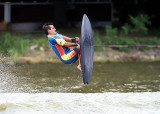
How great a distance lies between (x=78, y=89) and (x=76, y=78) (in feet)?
7.80

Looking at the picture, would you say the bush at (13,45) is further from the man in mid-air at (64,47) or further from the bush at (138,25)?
the man in mid-air at (64,47)

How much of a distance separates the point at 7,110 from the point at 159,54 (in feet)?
42.3

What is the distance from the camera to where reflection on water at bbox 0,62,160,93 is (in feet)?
55.8

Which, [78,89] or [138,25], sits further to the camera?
[138,25]

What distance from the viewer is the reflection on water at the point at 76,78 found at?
17.0 metres

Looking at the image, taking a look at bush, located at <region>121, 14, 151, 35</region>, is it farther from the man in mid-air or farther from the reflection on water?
the man in mid-air

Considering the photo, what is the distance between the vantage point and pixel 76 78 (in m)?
19.4

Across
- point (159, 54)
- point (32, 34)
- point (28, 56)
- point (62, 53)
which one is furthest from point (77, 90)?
point (32, 34)

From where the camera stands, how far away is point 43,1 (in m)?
32.5

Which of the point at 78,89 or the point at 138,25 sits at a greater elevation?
the point at 138,25

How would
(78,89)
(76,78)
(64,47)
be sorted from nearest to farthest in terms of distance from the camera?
(64,47), (78,89), (76,78)

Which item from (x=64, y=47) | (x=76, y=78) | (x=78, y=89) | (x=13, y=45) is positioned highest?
(x=64, y=47)

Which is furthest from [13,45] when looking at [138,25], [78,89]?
[138,25]

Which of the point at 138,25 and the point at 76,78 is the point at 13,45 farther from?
the point at 138,25
